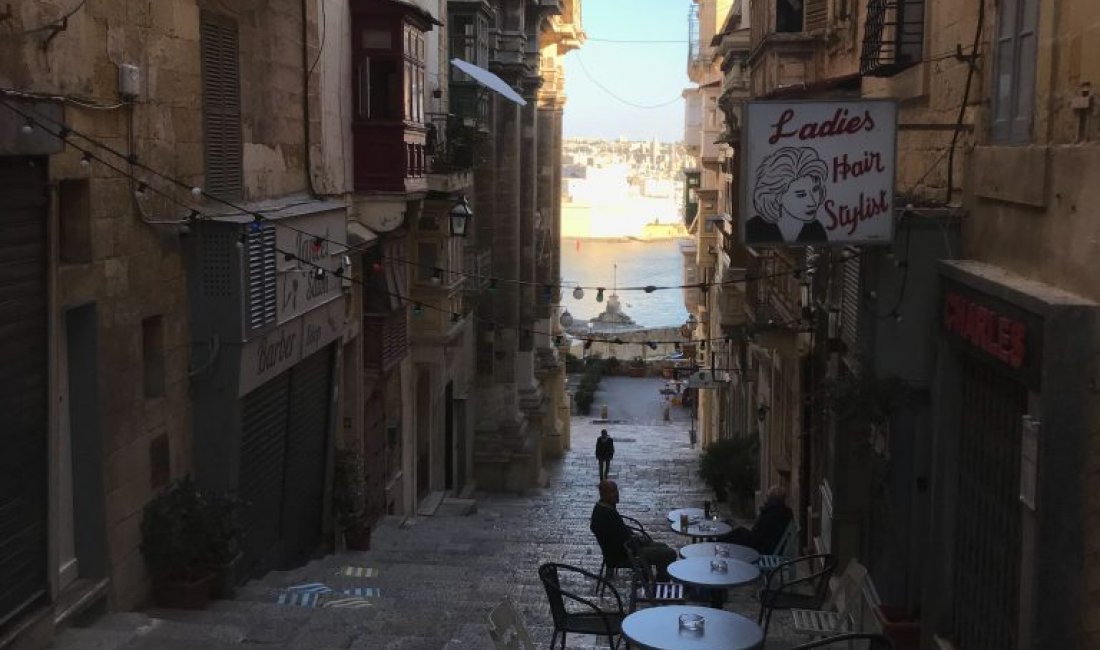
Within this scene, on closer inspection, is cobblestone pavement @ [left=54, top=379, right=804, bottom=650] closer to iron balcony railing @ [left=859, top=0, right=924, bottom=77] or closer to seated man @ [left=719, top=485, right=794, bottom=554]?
seated man @ [left=719, top=485, right=794, bottom=554]

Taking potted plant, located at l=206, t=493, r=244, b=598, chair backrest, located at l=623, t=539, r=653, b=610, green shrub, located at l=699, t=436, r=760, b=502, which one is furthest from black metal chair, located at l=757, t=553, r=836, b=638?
green shrub, located at l=699, t=436, r=760, b=502

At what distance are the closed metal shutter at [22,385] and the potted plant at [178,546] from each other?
4.68 ft

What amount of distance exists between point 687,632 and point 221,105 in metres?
7.23

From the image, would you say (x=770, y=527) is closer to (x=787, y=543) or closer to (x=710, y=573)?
(x=787, y=543)

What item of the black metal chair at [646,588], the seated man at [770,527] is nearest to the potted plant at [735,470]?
the seated man at [770,527]

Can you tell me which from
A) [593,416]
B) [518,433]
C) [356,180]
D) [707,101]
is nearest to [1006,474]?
[356,180]

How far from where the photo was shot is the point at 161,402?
1029 centimetres

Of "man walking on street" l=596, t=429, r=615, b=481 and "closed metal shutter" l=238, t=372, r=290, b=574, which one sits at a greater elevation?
"closed metal shutter" l=238, t=372, r=290, b=574

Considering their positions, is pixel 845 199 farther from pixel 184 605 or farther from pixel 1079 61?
pixel 184 605

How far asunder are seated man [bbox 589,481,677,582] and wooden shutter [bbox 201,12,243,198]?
4688 millimetres

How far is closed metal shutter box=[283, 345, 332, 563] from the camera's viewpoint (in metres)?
14.0

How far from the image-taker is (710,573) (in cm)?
1059

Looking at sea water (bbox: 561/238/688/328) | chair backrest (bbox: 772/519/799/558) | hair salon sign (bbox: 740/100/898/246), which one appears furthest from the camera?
sea water (bbox: 561/238/688/328)

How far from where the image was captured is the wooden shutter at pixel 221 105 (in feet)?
39.9
